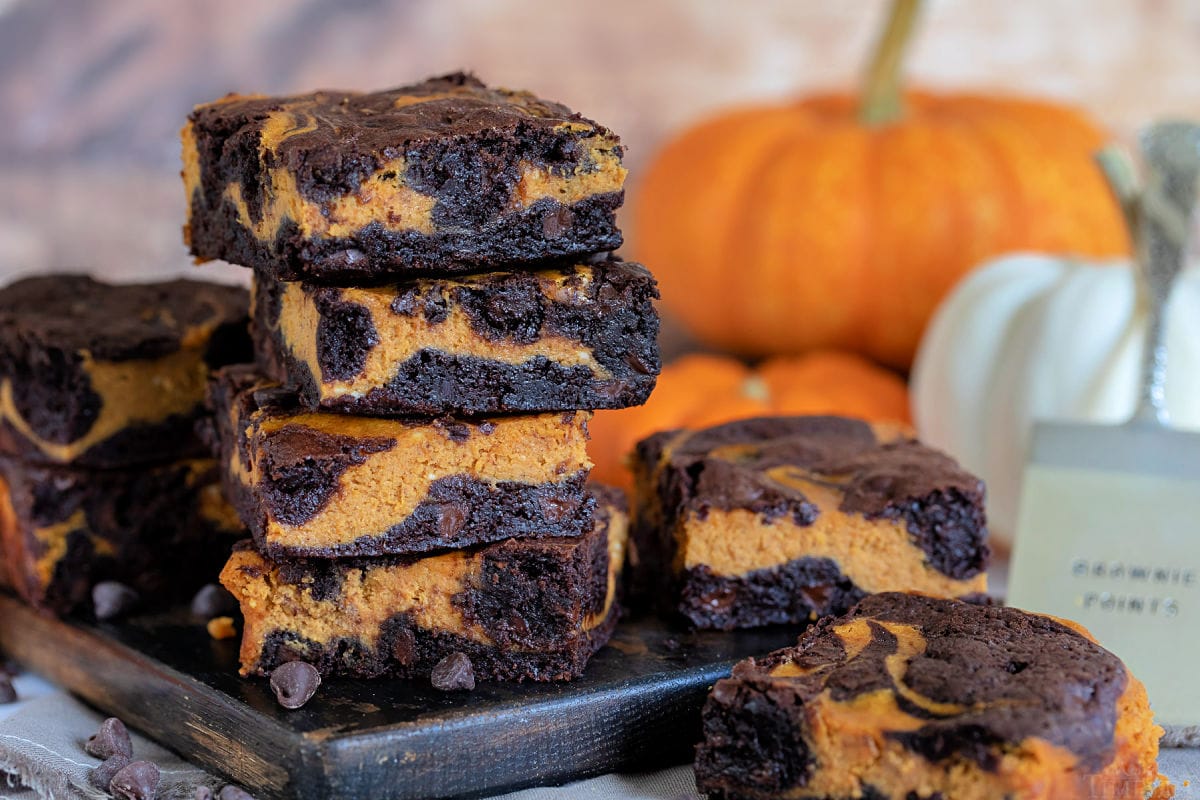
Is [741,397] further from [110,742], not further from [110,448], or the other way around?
[110,742]

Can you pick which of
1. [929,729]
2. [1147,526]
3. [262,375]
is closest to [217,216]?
[262,375]

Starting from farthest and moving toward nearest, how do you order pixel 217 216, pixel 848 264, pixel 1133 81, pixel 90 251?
pixel 1133 81
pixel 90 251
pixel 848 264
pixel 217 216

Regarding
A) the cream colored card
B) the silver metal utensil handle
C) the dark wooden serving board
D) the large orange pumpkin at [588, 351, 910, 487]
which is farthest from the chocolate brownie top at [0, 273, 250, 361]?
the silver metal utensil handle

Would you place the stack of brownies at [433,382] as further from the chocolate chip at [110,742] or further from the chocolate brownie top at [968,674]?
the chocolate brownie top at [968,674]

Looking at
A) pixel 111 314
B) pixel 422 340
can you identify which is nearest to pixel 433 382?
pixel 422 340

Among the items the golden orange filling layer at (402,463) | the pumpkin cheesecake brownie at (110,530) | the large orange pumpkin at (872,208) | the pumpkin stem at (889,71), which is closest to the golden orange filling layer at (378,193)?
the golden orange filling layer at (402,463)

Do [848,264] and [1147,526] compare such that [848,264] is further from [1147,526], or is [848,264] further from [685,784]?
[685,784]

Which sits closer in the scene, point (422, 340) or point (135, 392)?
point (422, 340)
